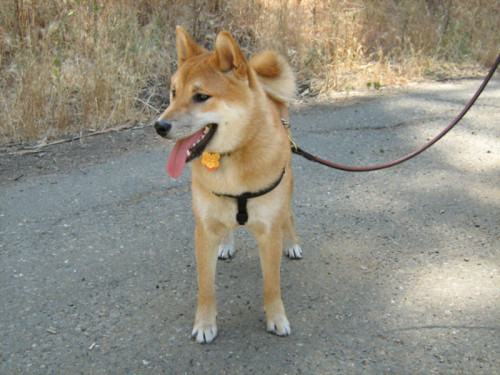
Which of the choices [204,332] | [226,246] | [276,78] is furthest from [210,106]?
[226,246]

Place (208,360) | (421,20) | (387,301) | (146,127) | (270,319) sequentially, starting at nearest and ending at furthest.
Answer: (208,360) < (270,319) < (387,301) < (146,127) < (421,20)

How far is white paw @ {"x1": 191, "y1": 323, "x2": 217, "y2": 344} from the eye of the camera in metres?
2.89

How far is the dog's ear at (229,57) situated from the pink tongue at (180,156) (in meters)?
0.38

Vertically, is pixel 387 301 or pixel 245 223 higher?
pixel 245 223

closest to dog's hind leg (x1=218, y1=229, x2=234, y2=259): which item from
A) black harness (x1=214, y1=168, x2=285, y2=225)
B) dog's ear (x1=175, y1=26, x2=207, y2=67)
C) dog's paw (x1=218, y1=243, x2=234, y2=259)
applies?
dog's paw (x1=218, y1=243, x2=234, y2=259)

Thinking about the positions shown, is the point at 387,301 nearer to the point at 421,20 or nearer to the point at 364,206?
the point at 364,206

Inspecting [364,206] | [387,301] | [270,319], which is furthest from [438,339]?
[364,206]

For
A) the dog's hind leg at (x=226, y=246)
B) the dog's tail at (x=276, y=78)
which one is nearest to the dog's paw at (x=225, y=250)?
the dog's hind leg at (x=226, y=246)

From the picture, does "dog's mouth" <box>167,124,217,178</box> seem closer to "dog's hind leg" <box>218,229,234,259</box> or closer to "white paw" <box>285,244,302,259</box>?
"dog's hind leg" <box>218,229,234,259</box>

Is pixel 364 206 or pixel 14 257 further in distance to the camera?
pixel 364 206

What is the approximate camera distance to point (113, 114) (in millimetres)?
5980

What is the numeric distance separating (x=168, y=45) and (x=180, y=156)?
16.0 ft

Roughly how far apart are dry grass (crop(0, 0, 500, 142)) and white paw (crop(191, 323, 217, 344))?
3570 millimetres

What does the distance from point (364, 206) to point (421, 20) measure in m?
4.96
